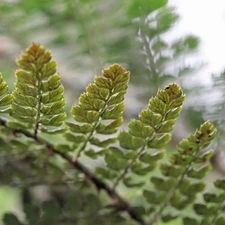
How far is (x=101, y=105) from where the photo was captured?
0.36 meters

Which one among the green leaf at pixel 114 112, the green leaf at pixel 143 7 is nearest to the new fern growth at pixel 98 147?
the green leaf at pixel 114 112

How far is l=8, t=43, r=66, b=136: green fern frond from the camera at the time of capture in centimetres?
31

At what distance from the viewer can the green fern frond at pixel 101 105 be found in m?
0.33

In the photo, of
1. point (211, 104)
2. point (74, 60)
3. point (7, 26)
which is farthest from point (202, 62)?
point (7, 26)

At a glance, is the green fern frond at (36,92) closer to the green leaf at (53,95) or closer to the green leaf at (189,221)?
the green leaf at (53,95)

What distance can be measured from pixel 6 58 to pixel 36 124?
55 centimetres

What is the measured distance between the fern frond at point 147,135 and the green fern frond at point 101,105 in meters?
0.02

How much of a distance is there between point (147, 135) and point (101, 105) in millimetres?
59

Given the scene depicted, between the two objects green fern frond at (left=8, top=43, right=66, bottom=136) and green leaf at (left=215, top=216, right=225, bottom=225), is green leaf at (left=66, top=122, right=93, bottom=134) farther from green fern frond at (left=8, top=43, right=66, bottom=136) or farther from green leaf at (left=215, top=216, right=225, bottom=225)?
green leaf at (left=215, top=216, right=225, bottom=225)

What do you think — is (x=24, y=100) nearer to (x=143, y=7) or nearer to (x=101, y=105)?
(x=101, y=105)

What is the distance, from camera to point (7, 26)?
0.80 meters

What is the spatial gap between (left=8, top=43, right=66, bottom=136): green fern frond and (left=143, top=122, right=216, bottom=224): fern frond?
0.12m

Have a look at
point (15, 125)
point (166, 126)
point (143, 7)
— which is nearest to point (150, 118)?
point (166, 126)

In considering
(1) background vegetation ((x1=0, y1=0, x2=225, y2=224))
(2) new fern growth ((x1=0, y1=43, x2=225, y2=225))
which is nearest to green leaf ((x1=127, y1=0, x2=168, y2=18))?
(1) background vegetation ((x1=0, y1=0, x2=225, y2=224))
